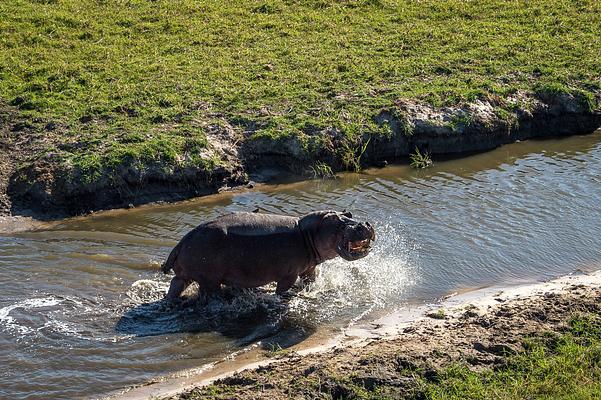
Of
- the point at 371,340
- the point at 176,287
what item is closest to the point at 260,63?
the point at 176,287

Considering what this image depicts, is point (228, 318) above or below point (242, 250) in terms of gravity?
below

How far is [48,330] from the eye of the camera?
8.91m

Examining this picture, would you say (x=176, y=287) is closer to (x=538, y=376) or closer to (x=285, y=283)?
(x=285, y=283)

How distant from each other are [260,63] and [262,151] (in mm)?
3126

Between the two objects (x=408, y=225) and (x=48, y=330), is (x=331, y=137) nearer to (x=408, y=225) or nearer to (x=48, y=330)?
(x=408, y=225)

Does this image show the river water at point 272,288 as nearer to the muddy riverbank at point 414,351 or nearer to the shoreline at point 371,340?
the shoreline at point 371,340

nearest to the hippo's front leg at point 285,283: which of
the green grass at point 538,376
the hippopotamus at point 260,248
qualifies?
the hippopotamus at point 260,248

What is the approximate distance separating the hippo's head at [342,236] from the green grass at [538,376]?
232cm

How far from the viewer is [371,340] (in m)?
8.64

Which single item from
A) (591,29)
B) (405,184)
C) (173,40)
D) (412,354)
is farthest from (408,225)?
(591,29)

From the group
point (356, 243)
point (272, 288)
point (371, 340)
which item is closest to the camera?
point (371, 340)

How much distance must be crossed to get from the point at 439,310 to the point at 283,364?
7.26ft

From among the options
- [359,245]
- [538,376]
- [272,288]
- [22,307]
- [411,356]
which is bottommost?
[538,376]

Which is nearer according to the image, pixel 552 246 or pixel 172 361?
pixel 172 361
